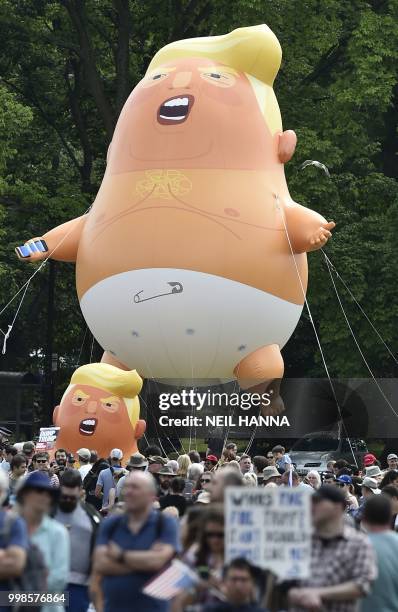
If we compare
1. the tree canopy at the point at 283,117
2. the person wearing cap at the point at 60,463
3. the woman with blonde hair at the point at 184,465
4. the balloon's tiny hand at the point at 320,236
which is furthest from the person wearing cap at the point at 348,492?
the tree canopy at the point at 283,117

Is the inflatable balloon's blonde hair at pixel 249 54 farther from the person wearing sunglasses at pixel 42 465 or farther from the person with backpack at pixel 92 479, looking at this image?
Result: the person with backpack at pixel 92 479

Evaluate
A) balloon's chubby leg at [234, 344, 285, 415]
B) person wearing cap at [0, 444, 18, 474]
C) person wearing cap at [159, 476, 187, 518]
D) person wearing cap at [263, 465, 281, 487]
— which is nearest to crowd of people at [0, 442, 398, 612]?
person wearing cap at [159, 476, 187, 518]

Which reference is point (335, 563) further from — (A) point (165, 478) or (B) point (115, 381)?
(B) point (115, 381)

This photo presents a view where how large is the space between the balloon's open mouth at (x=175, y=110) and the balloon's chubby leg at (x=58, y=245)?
7.99 ft

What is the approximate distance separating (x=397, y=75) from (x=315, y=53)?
1.83 m

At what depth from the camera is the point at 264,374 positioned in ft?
70.2

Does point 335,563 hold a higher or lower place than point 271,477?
lower

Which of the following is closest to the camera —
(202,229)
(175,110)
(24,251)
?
(202,229)

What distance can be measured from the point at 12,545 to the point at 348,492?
706cm

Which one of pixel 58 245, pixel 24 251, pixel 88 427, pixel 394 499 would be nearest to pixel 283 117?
pixel 58 245

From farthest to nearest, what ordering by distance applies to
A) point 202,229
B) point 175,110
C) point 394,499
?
1. point 175,110
2. point 202,229
3. point 394,499

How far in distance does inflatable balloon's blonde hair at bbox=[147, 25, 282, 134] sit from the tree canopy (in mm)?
7457

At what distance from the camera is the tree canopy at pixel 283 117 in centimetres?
3064

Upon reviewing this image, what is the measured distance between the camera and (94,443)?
20.4m
